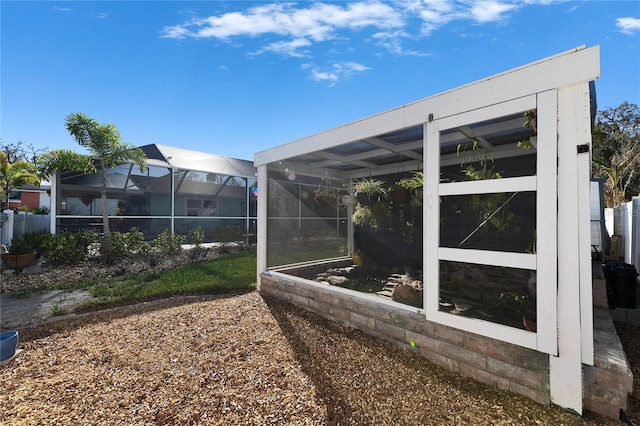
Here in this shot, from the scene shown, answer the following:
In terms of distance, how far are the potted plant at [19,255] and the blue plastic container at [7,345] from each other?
5159 millimetres

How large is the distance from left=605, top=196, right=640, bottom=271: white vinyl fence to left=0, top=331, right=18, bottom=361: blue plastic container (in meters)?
8.10

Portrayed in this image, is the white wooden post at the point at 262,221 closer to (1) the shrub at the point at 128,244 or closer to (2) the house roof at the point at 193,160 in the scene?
(1) the shrub at the point at 128,244

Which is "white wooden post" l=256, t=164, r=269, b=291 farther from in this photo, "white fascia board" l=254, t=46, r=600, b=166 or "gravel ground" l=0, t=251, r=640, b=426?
"white fascia board" l=254, t=46, r=600, b=166

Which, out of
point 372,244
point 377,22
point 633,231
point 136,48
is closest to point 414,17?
point 377,22

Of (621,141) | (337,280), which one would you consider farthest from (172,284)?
(621,141)

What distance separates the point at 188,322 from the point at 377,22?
194 inches

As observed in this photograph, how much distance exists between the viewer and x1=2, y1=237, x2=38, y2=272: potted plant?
6246 mm

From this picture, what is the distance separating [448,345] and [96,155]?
8.75 meters

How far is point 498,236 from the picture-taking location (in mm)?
2695

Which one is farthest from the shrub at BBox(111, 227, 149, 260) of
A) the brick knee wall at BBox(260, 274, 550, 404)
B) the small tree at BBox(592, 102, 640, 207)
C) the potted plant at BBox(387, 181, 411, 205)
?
the small tree at BBox(592, 102, 640, 207)

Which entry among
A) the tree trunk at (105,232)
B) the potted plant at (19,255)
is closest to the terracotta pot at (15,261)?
the potted plant at (19,255)

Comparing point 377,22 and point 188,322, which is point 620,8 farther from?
point 188,322

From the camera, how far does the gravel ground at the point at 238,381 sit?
191 cm

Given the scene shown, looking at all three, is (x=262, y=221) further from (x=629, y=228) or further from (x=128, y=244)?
(x=629, y=228)
